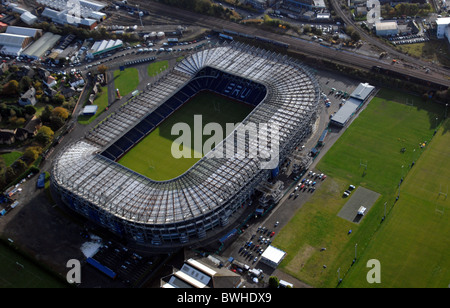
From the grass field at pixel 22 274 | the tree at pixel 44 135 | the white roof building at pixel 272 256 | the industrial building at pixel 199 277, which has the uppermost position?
the tree at pixel 44 135

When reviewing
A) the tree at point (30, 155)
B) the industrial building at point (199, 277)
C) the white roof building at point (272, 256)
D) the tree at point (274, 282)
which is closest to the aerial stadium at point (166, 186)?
the industrial building at point (199, 277)

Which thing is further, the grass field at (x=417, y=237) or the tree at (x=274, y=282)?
the grass field at (x=417, y=237)

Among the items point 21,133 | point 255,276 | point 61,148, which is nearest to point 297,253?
point 255,276

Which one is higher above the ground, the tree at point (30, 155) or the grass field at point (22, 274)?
the tree at point (30, 155)

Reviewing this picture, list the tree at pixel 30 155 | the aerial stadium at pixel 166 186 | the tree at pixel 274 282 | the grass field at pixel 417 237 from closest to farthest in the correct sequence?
the tree at pixel 274 282, the grass field at pixel 417 237, the aerial stadium at pixel 166 186, the tree at pixel 30 155

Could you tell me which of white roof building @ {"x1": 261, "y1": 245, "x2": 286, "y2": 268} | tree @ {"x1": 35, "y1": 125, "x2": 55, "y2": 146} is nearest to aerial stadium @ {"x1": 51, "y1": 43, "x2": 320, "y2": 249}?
white roof building @ {"x1": 261, "y1": 245, "x2": 286, "y2": 268}

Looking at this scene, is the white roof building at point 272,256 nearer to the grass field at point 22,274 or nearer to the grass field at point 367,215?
the grass field at point 367,215

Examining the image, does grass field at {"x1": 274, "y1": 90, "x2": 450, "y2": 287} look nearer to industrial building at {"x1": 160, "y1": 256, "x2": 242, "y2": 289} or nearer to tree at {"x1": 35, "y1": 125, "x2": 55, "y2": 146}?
industrial building at {"x1": 160, "y1": 256, "x2": 242, "y2": 289}

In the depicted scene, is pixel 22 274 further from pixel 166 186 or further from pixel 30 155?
pixel 30 155

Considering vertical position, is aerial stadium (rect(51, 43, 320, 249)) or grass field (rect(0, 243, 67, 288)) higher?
aerial stadium (rect(51, 43, 320, 249))
